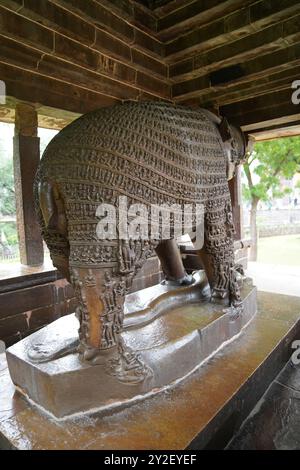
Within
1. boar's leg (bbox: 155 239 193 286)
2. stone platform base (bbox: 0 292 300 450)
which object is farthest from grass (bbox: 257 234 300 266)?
stone platform base (bbox: 0 292 300 450)

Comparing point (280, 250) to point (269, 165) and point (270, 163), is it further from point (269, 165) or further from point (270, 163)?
point (270, 163)

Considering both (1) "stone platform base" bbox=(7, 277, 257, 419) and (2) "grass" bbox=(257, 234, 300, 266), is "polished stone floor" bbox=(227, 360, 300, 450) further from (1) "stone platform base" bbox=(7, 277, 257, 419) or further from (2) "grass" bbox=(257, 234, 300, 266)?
(2) "grass" bbox=(257, 234, 300, 266)

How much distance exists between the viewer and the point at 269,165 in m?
8.08

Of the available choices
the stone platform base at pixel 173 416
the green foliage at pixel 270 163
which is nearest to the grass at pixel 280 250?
the green foliage at pixel 270 163

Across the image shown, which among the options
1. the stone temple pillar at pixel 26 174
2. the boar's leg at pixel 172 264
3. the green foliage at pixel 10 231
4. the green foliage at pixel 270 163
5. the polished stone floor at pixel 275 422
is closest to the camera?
the polished stone floor at pixel 275 422

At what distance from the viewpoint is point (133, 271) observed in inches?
57.7

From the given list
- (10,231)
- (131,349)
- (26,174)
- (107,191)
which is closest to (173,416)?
(131,349)

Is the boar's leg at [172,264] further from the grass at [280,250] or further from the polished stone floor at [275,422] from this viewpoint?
the grass at [280,250]

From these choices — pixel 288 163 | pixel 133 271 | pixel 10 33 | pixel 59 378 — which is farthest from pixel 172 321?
pixel 288 163

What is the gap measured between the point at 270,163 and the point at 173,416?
25.4 ft

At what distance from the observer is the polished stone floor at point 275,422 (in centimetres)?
156

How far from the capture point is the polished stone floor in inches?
61.5
